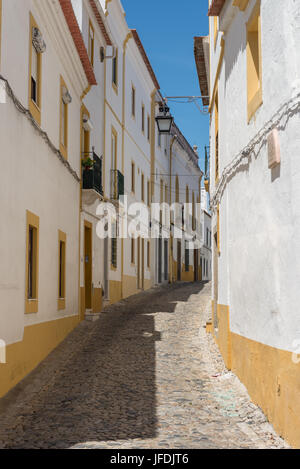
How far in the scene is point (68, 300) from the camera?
43.6ft

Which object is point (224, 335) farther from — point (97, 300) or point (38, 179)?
point (97, 300)

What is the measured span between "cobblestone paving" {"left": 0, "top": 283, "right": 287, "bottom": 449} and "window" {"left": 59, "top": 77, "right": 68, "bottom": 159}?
3904 mm

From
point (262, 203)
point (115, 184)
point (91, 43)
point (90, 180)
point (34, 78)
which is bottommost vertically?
point (262, 203)

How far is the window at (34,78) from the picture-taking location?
10031 mm

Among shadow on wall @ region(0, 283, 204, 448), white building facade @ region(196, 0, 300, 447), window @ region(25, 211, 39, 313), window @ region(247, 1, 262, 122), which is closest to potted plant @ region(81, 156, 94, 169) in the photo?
shadow on wall @ region(0, 283, 204, 448)

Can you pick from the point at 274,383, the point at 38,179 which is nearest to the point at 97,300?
the point at 38,179

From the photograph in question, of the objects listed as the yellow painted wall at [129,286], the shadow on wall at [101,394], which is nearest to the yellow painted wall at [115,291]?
the yellow painted wall at [129,286]

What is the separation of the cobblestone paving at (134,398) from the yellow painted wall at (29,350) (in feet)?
0.49

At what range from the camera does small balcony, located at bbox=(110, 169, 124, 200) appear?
61.0ft

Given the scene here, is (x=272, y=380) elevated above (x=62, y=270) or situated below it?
below

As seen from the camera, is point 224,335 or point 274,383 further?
point 224,335

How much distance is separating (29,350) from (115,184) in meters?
9.62

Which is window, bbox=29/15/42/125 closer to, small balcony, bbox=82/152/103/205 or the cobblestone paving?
the cobblestone paving

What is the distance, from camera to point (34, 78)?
10523 mm
